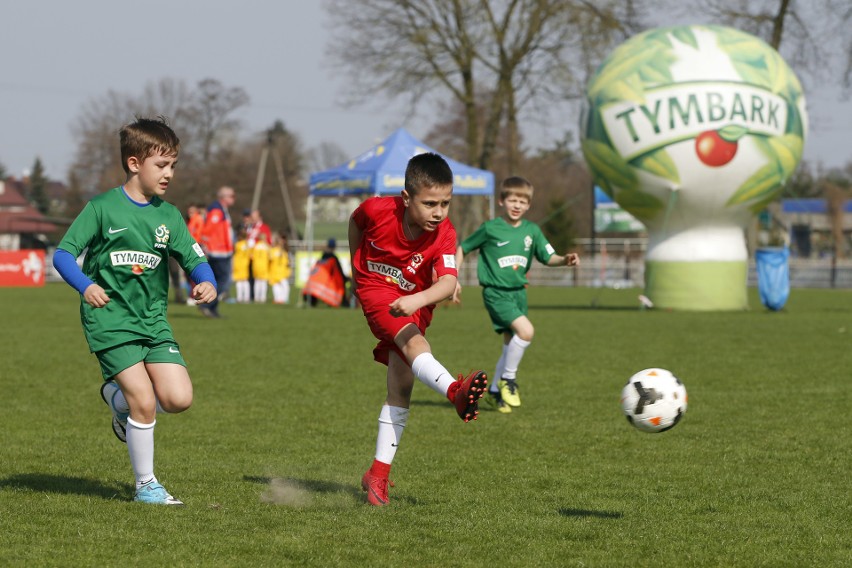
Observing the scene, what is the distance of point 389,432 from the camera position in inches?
215

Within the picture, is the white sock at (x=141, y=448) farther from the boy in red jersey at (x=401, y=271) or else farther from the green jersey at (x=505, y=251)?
the green jersey at (x=505, y=251)

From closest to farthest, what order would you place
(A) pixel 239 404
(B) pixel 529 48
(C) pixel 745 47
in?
(A) pixel 239 404 → (C) pixel 745 47 → (B) pixel 529 48

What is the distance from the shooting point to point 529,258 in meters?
9.48

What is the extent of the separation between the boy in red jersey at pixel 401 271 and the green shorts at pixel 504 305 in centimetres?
373

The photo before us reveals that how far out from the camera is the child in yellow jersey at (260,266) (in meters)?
26.6

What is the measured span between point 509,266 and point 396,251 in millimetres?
4059

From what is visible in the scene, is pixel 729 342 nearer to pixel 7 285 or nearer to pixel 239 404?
pixel 239 404

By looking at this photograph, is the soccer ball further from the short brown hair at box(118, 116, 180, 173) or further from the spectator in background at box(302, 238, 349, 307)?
the spectator in background at box(302, 238, 349, 307)

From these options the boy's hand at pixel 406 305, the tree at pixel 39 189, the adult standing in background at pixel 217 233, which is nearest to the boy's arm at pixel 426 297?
the boy's hand at pixel 406 305

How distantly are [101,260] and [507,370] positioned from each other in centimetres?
459

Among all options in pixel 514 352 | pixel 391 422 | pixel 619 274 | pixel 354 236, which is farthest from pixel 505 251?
pixel 619 274

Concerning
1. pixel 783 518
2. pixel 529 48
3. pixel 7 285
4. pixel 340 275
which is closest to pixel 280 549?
pixel 783 518

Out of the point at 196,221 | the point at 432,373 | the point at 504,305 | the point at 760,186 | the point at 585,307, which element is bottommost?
the point at 585,307

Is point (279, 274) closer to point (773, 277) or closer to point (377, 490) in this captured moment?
point (773, 277)
